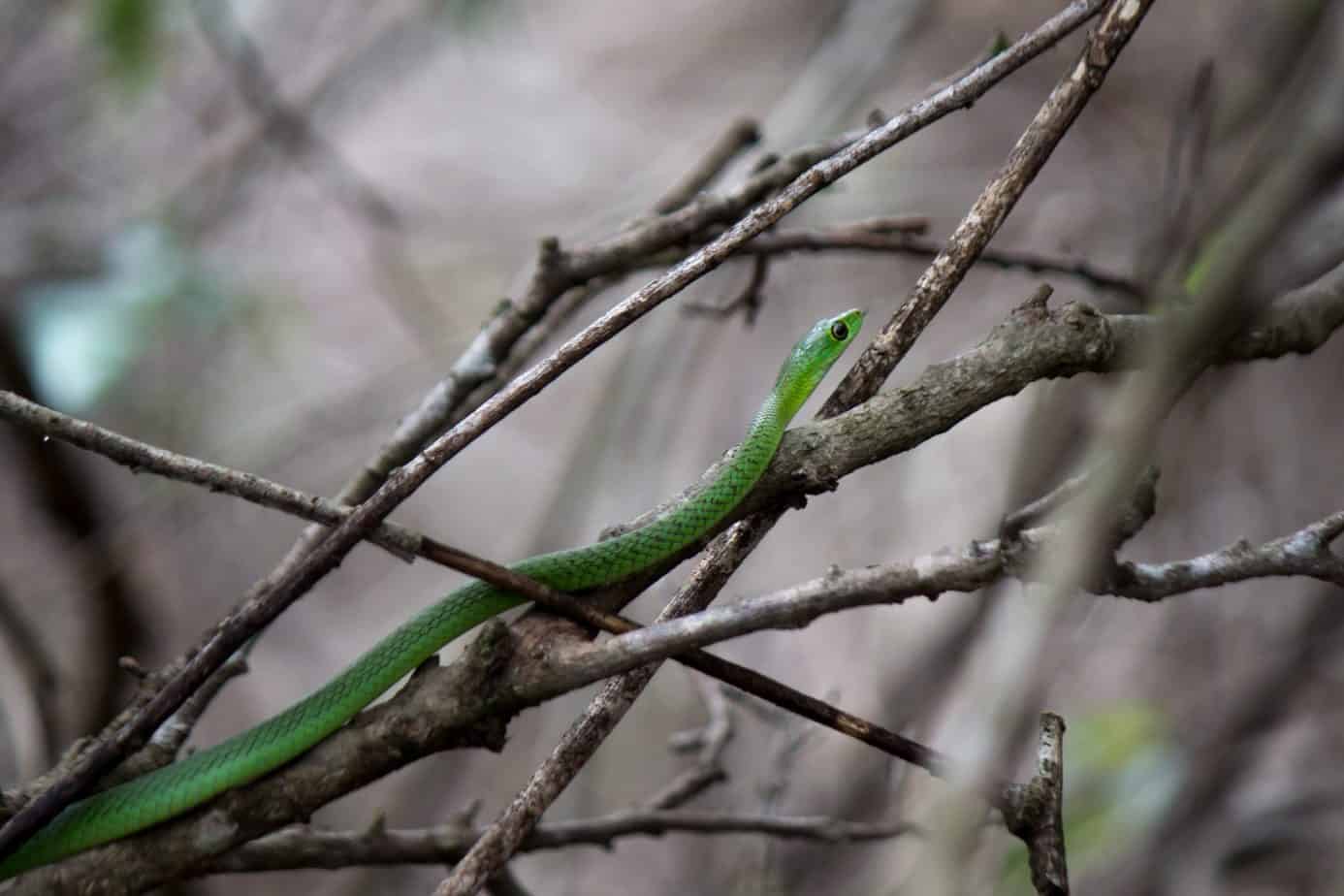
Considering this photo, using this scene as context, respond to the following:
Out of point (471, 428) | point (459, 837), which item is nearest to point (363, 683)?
point (459, 837)

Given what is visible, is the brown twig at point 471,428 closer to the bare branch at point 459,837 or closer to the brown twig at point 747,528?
the brown twig at point 747,528

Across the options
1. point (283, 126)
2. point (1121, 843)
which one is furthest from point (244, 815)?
point (283, 126)

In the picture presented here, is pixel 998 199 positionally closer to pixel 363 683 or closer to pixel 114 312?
pixel 363 683

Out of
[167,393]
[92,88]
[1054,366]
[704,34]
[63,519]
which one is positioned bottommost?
[1054,366]

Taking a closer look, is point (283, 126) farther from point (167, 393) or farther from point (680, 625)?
point (680, 625)

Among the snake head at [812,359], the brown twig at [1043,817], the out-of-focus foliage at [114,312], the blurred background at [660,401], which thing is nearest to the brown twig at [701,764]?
the blurred background at [660,401]

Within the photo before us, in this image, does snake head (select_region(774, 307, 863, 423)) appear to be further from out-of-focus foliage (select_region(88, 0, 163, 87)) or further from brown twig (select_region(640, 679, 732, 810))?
out-of-focus foliage (select_region(88, 0, 163, 87))

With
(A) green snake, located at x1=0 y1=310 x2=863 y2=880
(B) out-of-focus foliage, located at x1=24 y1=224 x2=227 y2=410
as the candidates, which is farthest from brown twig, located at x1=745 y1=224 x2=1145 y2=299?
(B) out-of-focus foliage, located at x1=24 y1=224 x2=227 y2=410
